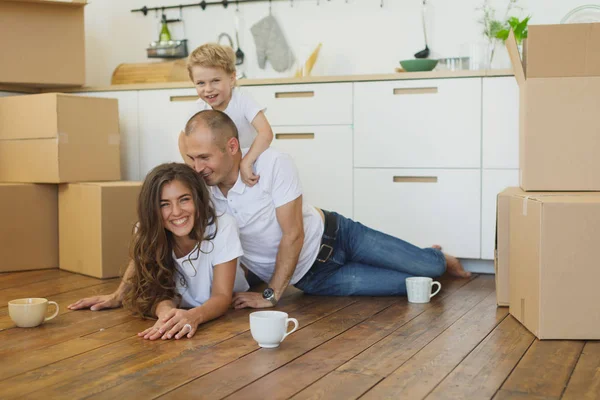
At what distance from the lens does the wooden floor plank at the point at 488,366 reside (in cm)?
168

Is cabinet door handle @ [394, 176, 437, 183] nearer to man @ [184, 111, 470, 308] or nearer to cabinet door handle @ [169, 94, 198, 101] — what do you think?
man @ [184, 111, 470, 308]

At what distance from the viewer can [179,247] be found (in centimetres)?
245

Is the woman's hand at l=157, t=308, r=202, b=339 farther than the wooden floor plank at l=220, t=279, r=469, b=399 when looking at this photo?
Yes

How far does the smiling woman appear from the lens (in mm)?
2361

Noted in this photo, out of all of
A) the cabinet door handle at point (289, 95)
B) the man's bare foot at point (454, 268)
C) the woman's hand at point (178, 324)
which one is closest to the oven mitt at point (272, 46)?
the cabinet door handle at point (289, 95)

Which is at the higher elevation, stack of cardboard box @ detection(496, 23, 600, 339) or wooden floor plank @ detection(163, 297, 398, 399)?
stack of cardboard box @ detection(496, 23, 600, 339)

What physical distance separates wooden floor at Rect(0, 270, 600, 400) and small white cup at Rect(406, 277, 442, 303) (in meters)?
0.09

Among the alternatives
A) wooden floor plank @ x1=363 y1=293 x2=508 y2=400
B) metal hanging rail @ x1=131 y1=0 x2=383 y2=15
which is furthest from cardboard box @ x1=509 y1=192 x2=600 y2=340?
metal hanging rail @ x1=131 y1=0 x2=383 y2=15

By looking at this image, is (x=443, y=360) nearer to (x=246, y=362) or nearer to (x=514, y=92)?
(x=246, y=362)

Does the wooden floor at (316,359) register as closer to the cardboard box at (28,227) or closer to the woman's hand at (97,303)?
the woman's hand at (97,303)

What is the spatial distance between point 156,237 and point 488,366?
1.04 metres

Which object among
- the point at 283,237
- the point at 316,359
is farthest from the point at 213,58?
the point at 316,359

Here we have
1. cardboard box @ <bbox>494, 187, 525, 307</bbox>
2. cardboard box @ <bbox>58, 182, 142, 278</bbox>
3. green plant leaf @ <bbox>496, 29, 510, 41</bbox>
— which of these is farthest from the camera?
green plant leaf @ <bbox>496, 29, 510, 41</bbox>

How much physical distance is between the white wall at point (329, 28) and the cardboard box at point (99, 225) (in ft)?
4.19
